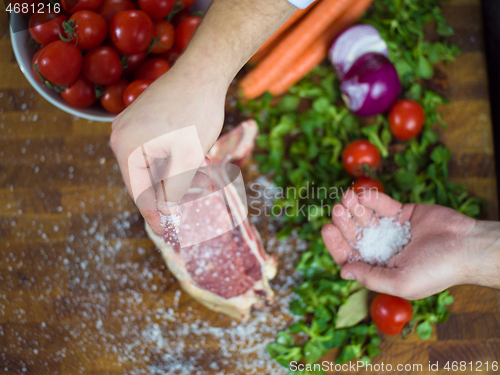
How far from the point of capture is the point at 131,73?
1306 mm

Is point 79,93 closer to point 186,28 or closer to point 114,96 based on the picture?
point 114,96

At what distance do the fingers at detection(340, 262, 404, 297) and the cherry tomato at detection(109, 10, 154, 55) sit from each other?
97 cm

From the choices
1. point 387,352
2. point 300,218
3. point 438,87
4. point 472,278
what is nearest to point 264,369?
point 387,352

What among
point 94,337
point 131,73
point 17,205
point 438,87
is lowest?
point 94,337

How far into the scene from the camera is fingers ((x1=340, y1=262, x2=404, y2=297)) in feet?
3.95

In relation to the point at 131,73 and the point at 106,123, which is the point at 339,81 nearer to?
the point at 131,73

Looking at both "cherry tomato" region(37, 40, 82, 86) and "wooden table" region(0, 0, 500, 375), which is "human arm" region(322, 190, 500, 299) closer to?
"wooden table" region(0, 0, 500, 375)

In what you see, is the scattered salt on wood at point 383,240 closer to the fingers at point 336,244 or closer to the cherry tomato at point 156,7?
the fingers at point 336,244

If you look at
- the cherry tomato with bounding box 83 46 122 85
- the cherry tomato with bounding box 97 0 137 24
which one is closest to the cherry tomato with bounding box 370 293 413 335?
the cherry tomato with bounding box 83 46 122 85

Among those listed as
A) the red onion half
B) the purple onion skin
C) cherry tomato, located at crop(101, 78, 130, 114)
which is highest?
cherry tomato, located at crop(101, 78, 130, 114)

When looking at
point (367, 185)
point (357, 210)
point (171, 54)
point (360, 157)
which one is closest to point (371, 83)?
point (360, 157)

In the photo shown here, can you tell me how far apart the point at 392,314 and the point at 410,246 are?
0.81 ft

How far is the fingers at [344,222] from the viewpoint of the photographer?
1.30 meters

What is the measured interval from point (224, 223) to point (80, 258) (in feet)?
1.84
